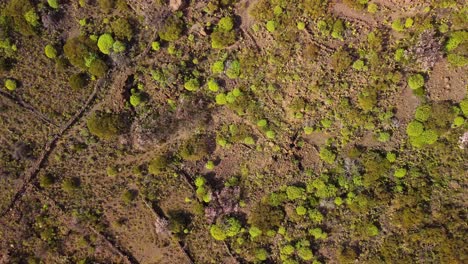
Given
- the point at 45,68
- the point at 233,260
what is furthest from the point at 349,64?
the point at 45,68

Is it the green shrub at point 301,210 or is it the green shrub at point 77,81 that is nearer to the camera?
the green shrub at point 77,81

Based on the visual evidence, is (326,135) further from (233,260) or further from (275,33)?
(233,260)

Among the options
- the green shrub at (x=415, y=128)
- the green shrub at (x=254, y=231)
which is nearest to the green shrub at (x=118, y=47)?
the green shrub at (x=254, y=231)

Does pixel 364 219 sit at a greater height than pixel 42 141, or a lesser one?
greater

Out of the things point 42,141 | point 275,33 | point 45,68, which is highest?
point 275,33

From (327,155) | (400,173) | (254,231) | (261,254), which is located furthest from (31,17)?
(400,173)

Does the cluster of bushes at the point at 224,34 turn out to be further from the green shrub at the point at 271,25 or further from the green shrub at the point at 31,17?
the green shrub at the point at 31,17

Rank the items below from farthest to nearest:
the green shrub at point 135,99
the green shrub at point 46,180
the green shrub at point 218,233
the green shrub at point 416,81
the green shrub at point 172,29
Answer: the green shrub at point 218,233
the green shrub at point 46,180
the green shrub at point 135,99
the green shrub at point 172,29
the green shrub at point 416,81
